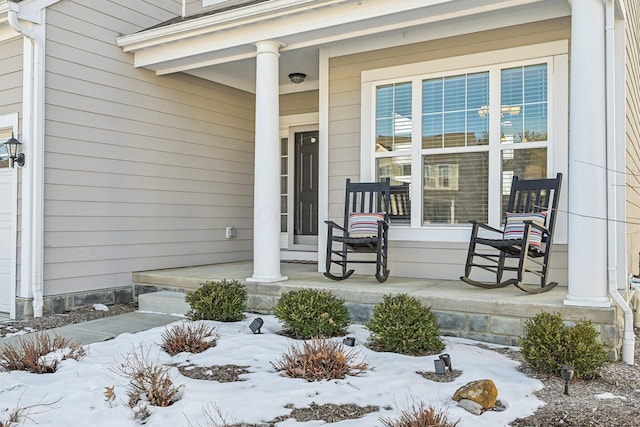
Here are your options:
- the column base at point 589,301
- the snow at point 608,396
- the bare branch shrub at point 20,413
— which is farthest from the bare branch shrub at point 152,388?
the column base at point 589,301

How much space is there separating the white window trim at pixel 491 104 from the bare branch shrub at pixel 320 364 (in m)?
2.23

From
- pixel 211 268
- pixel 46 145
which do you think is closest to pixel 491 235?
pixel 211 268

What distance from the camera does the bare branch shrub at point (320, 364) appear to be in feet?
10.4

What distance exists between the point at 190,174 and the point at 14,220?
207cm

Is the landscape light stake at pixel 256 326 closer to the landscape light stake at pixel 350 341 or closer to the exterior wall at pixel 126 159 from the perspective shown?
the landscape light stake at pixel 350 341

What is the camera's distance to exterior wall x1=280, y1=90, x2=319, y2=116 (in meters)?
7.45

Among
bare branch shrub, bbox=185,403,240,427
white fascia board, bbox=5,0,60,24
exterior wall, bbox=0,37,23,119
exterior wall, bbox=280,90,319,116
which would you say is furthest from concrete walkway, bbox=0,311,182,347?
exterior wall, bbox=280,90,319,116

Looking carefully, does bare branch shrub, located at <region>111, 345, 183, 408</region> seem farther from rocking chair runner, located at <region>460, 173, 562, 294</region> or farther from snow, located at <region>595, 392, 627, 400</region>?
rocking chair runner, located at <region>460, 173, 562, 294</region>

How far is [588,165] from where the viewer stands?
12.3 ft

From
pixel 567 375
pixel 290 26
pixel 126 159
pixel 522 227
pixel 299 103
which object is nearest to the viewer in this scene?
pixel 567 375

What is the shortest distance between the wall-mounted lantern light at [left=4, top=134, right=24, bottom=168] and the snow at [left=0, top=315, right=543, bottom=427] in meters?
2.35

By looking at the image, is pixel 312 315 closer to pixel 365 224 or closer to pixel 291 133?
pixel 365 224

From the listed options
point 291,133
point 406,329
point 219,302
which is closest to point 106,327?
point 219,302

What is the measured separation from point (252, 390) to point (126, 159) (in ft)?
12.4
